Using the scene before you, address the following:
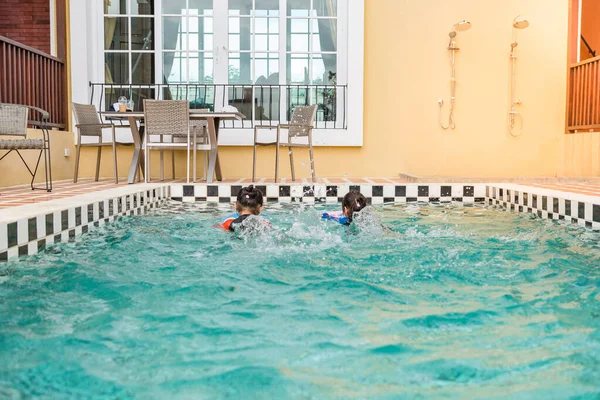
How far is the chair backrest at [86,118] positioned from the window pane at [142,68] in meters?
1.13

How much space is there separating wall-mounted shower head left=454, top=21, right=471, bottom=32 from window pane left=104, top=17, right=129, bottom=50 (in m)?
4.15

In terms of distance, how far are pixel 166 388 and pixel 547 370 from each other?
93 cm

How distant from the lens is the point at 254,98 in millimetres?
7918

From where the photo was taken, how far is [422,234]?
12.3 ft

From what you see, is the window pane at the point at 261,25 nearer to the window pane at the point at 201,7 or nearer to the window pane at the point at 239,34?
the window pane at the point at 239,34

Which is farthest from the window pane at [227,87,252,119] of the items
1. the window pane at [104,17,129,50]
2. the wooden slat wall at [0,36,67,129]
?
the wooden slat wall at [0,36,67,129]

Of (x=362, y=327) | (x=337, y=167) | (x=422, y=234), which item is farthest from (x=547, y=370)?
(x=337, y=167)

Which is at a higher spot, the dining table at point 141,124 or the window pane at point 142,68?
the window pane at point 142,68

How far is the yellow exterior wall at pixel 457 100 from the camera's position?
783 centimetres

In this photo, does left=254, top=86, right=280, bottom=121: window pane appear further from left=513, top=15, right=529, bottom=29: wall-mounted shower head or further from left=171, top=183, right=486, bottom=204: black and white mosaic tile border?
left=513, top=15, right=529, bottom=29: wall-mounted shower head

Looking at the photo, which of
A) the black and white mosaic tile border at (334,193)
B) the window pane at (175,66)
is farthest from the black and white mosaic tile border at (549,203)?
the window pane at (175,66)

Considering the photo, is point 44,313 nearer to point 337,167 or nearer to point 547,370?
point 547,370

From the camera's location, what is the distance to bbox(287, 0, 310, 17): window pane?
7879 millimetres

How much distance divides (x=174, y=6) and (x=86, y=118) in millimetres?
2095
